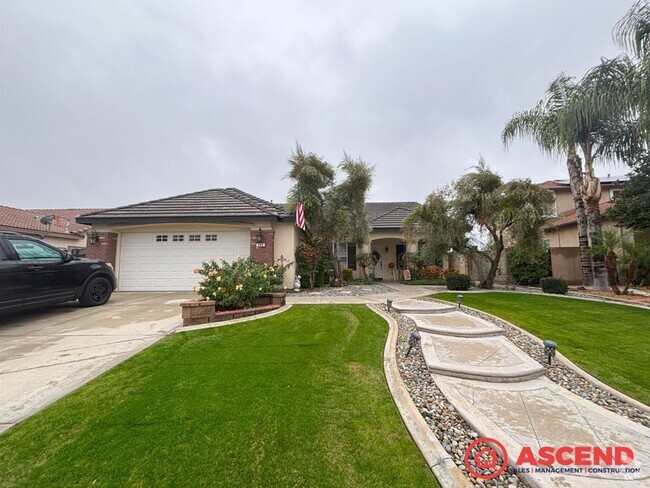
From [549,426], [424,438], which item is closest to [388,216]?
[549,426]

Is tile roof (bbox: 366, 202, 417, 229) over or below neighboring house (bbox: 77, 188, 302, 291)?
over

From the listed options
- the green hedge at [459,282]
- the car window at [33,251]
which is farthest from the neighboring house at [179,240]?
the green hedge at [459,282]

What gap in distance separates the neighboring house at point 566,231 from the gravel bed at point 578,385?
7.82 m

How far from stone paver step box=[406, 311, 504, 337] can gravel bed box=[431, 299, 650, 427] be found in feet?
1.35

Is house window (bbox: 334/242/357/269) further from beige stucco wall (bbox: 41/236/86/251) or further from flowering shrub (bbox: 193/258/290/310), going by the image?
beige stucco wall (bbox: 41/236/86/251)

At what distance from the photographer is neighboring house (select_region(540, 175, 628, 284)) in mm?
11516

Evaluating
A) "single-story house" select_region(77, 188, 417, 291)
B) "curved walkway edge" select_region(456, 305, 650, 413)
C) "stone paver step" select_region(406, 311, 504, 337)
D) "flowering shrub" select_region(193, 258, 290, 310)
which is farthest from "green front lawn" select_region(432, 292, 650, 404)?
"single-story house" select_region(77, 188, 417, 291)

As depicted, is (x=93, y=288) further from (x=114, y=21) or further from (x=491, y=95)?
(x=491, y=95)

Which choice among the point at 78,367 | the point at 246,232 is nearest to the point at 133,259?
the point at 246,232

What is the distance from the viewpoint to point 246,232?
34.1ft

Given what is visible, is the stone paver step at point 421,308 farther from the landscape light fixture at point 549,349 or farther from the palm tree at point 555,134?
the palm tree at point 555,134

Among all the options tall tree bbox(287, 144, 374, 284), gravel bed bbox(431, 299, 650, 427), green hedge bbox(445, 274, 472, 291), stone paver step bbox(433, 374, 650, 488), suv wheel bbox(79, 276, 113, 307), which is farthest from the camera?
tall tree bbox(287, 144, 374, 284)

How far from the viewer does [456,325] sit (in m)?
5.22

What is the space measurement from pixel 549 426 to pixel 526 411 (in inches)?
9.5
